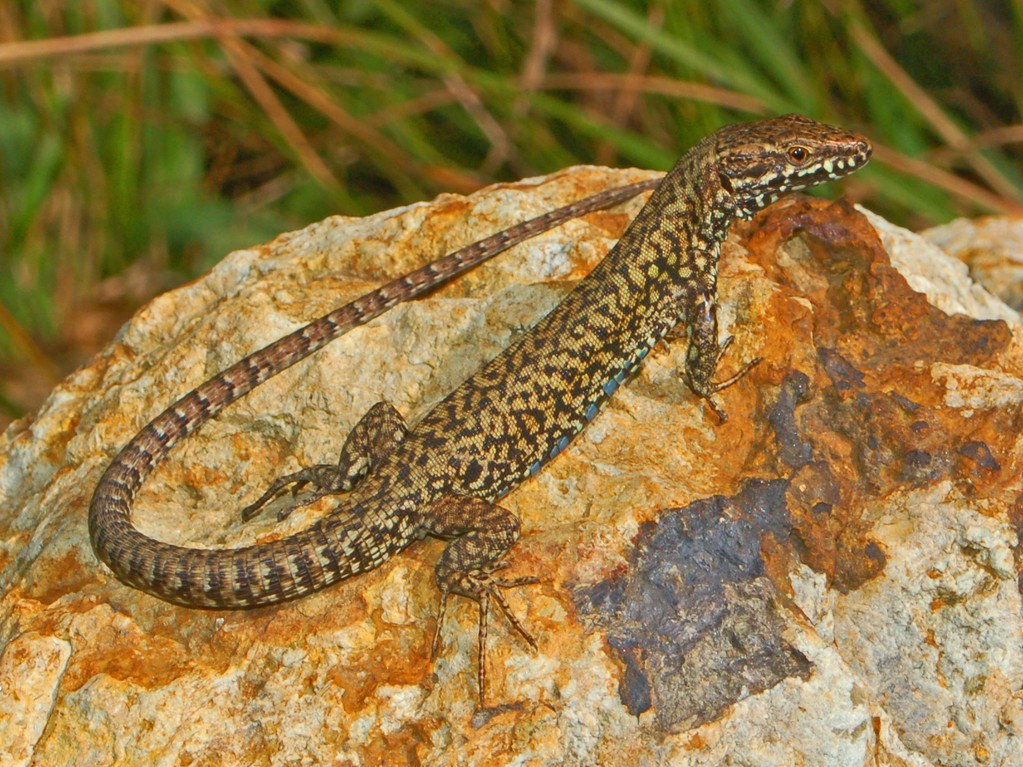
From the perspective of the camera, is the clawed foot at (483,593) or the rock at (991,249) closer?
the clawed foot at (483,593)

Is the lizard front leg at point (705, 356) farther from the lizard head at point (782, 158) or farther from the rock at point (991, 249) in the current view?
the rock at point (991, 249)

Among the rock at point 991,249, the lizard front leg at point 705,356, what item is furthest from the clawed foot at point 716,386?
the rock at point 991,249

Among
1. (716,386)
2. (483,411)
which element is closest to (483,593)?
(483,411)

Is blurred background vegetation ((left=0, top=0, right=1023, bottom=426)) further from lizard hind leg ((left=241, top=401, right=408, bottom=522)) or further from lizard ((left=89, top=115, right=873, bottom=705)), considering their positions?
lizard hind leg ((left=241, top=401, right=408, bottom=522))

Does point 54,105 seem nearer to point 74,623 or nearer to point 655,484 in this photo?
point 74,623

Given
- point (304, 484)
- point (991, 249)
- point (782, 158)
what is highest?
point (782, 158)

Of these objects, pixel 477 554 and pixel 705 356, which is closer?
pixel 477 554

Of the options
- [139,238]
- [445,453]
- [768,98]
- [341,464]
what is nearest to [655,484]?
[445,453]

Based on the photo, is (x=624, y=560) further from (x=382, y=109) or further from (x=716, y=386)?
Answer: (x=382, y=109)

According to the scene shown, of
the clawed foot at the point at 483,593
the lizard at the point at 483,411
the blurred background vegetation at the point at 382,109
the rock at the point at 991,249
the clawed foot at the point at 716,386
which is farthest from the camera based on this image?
the blurred background vegetation at the point at 382,109
